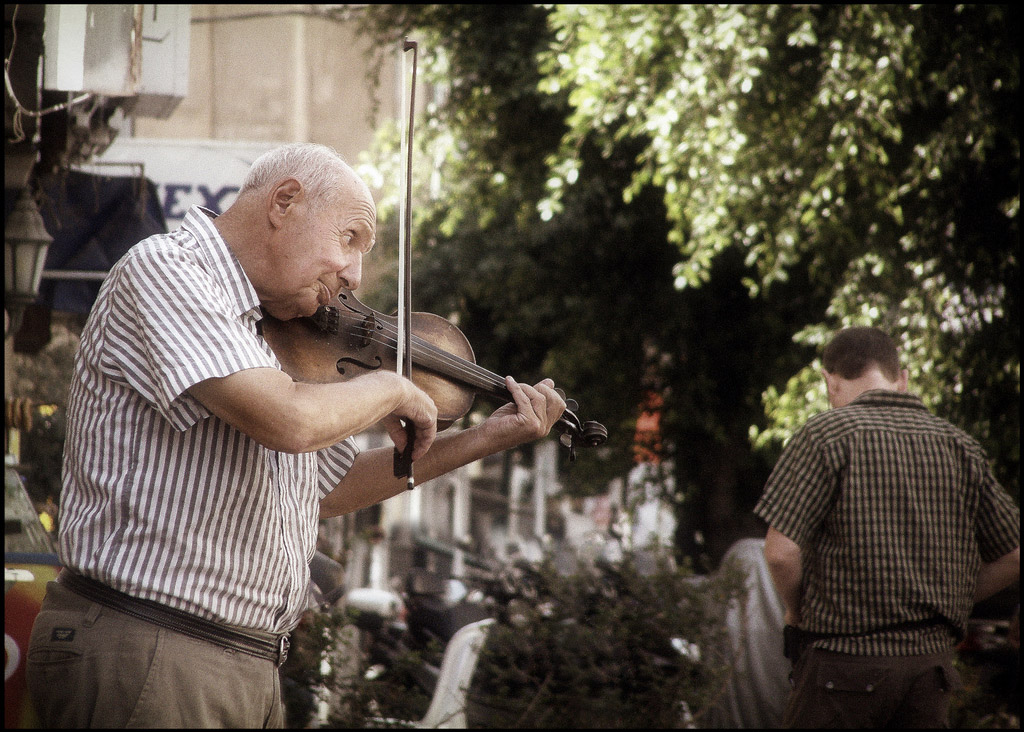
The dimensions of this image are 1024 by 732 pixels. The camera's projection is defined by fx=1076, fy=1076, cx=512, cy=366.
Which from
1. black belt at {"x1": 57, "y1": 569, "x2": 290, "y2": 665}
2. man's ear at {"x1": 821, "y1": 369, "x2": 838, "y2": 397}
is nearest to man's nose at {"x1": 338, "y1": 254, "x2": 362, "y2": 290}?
black belt at {"x1": 57, "y1": 569, "x2": 290, "y2": 665}

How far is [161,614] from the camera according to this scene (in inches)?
70.8

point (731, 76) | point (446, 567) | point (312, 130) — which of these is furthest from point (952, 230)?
point (312, 130)

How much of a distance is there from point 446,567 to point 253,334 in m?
20.8

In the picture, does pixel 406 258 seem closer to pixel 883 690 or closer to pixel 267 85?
pixel 883 690

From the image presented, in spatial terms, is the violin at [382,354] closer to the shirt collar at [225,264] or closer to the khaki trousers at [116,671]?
the shirt collar at [225,264]

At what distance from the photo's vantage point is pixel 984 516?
3.40m

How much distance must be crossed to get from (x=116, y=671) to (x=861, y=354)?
258 cm

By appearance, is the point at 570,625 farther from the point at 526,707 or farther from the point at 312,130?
the point at 312,130

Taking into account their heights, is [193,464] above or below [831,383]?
below

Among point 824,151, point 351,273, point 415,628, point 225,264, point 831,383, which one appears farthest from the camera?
point 415,628

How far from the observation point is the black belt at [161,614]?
5.88 ft

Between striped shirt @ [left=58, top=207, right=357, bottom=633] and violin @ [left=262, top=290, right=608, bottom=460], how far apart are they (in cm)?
31

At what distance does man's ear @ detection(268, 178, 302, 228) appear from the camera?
1.98 metres

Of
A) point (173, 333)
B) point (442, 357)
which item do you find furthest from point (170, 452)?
point (442, 357)
